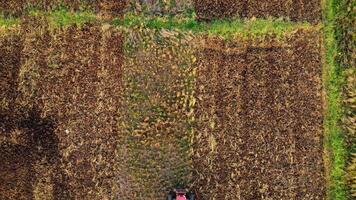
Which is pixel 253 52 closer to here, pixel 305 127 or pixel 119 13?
pixel 305 127

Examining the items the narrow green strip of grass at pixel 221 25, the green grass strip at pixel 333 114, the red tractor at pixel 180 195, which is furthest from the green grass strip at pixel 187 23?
the red tractor at pixel 180 195

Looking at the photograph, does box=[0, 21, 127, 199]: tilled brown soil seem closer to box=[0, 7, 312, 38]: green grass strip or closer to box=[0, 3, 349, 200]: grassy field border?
box=[0, 7, 312, 38]: green grass strip

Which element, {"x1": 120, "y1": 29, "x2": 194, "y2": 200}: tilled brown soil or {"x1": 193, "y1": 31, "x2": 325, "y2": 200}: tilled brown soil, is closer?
{"x1": 120, "y1": 29, "x2": 194, "y2": 200}: tilled brown soil

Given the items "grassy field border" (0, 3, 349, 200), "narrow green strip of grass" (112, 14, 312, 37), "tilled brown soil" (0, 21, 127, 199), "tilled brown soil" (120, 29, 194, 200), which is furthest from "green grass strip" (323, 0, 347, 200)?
"tilled brown soil" (0, 21, 127, 199)

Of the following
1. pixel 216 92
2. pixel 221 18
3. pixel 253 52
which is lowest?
pixel 216 92

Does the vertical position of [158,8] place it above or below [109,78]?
above

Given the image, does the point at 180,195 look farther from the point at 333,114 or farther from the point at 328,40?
the point at 328,40

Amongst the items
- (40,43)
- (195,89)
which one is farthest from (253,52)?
(40,43)
